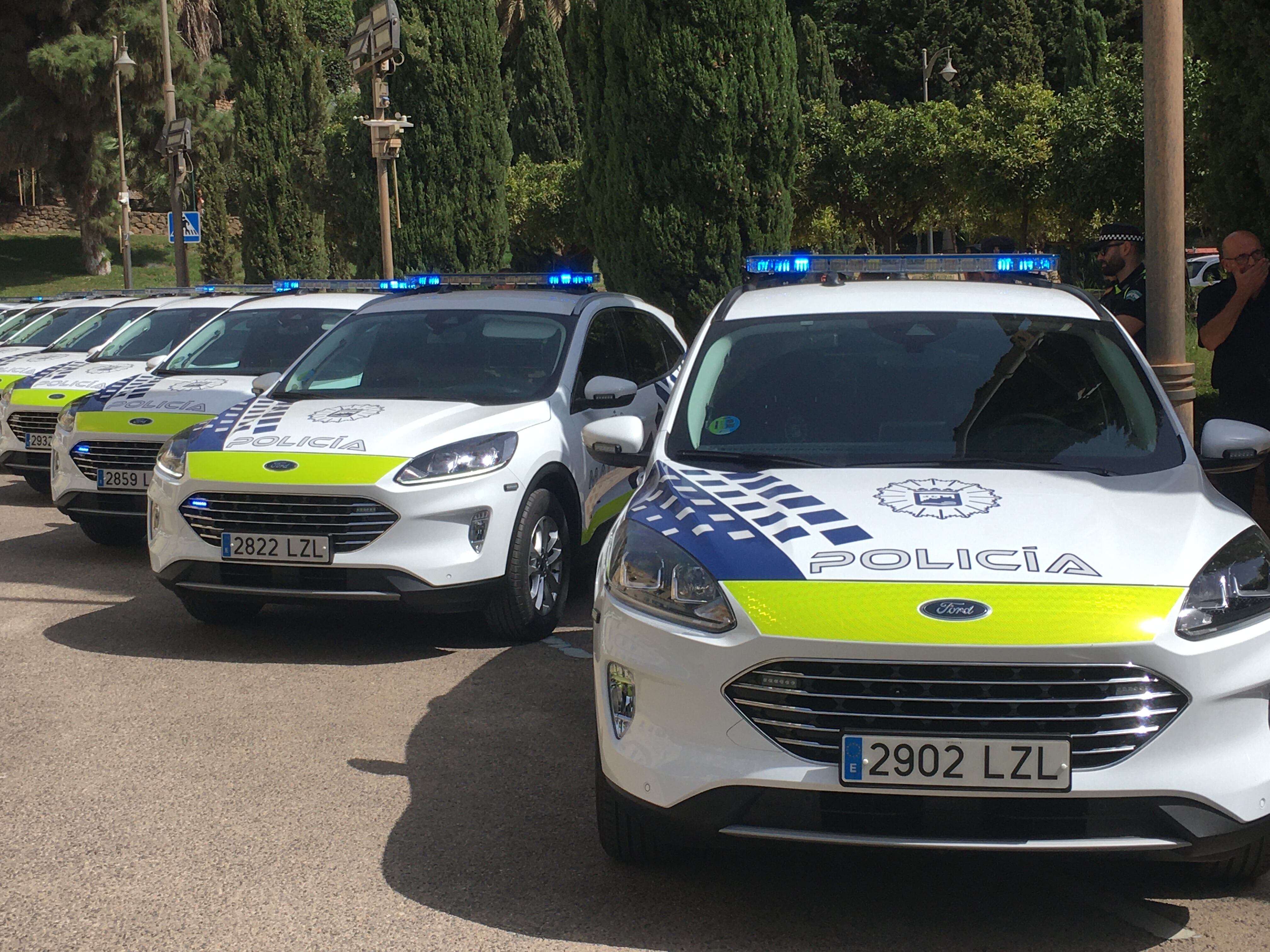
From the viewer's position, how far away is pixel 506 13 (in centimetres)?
4816

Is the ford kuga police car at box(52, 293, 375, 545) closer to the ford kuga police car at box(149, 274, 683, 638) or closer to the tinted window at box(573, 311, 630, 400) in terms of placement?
the ford kuga police car at box(149, 274, 683, 638)

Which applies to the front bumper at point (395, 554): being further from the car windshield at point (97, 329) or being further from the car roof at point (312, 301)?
the car windshield at point (97, 329)

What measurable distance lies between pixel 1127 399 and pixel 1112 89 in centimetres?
1807

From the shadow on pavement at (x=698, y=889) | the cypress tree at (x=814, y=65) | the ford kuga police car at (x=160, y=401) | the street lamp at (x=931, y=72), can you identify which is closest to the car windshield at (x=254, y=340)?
the ford kuga police car at (x=160, y=401)

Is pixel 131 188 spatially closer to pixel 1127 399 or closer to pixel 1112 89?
pixel 1112 89

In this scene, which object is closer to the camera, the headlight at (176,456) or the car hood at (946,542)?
the car hood at (946,542)

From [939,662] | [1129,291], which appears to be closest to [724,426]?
[939,662]

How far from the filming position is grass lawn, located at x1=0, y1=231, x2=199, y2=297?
161ft

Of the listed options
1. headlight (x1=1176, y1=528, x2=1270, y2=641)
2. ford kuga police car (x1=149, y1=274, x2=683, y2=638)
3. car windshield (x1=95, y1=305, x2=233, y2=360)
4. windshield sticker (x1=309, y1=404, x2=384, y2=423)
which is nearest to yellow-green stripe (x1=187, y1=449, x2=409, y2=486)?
ford kuga police car (x1=149, y1=274, x2=683, y2=638)

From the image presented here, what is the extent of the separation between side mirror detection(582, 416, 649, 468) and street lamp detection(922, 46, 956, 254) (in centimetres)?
3759

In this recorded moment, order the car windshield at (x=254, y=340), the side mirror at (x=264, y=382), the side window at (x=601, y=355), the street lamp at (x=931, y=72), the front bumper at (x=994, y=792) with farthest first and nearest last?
the street lamp at (x=931, y=72), the car windshield at (x=254, y=340), the side mirror at (x=264, y=382), the side window at (x=601, y=355), the front bumper at (x=994, y=792)

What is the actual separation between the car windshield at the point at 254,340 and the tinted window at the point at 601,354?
2.72 metres

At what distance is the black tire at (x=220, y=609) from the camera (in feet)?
23.2

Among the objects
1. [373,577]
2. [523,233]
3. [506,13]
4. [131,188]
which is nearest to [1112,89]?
[373,577]
